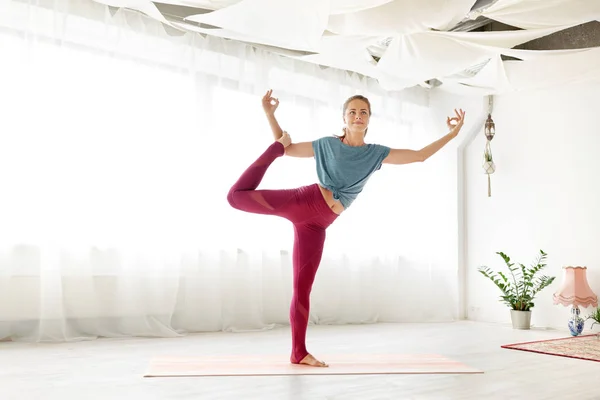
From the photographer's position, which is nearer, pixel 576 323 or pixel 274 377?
pixel 274 377

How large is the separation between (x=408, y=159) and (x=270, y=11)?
4.36 ft

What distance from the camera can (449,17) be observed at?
4.43 meters

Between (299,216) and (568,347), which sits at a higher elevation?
(299,216)

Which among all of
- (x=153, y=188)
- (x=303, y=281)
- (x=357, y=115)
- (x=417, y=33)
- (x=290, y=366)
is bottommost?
(x=290, y=366)

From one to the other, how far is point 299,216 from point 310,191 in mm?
167

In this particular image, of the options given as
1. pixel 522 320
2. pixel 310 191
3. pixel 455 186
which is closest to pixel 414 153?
pixel 310 191

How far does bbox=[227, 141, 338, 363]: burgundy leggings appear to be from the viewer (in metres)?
3.80

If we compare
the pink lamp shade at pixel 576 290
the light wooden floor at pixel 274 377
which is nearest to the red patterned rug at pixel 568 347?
the light wooden floor at pixel 274 377

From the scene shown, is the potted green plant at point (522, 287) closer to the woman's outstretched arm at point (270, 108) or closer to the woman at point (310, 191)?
the woman at point (310, 191)

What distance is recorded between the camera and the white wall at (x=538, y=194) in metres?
6.38

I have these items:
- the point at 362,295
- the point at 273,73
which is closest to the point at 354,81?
the point at 273,73

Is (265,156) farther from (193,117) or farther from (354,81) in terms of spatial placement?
(354,81)

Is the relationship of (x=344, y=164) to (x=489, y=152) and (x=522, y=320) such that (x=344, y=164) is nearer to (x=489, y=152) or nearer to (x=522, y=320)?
(x=522, y=320)

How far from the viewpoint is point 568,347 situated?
512 centimetres
